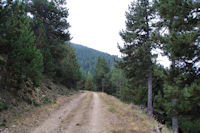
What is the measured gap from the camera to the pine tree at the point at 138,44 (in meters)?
13.6

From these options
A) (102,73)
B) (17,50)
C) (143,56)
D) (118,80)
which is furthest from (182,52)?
(102,73)

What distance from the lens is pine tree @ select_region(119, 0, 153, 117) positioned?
13613mm

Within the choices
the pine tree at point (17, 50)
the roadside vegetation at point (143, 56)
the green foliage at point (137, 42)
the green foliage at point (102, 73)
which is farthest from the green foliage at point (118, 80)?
the pine tree at point (17, 50)

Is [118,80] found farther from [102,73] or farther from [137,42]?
[137,42]

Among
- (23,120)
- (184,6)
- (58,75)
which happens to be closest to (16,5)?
(23,120)

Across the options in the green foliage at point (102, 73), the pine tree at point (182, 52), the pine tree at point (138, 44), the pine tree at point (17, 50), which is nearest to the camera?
the pine tree at point (182, 52)

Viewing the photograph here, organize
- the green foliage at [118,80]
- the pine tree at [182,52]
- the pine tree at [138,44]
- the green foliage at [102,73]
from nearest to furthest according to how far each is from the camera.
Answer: the pine tree at [182,52]
the pine tree at [138,44]
the green foliage at [118,80]
the green foliage at [102,73]

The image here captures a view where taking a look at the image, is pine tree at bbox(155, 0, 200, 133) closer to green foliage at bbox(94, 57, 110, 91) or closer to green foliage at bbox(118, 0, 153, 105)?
green foliage at bbox(118, 0, 153, 105)

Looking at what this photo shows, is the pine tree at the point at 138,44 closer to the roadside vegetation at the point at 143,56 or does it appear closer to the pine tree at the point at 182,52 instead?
the roadside vegetation at the point at 143,56

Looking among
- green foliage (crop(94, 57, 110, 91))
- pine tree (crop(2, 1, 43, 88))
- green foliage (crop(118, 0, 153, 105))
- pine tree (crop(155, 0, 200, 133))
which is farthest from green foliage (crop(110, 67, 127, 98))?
pine tree (crop(155, 0, 200, 133))

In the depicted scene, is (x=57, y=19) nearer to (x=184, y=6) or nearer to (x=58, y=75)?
(x=58, y=75)

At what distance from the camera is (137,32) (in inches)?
570

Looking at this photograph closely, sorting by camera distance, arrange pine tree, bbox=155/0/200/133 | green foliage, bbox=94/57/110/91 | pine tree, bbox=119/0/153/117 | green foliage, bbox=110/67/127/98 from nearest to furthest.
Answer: pine tree, bbox=155/0/200/133
pine tree, bbox=119/0/153/117
green foliage, bbox=110/67/127/98
green foliage, bbox=94/57/110/91

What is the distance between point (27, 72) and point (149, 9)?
495 inches
